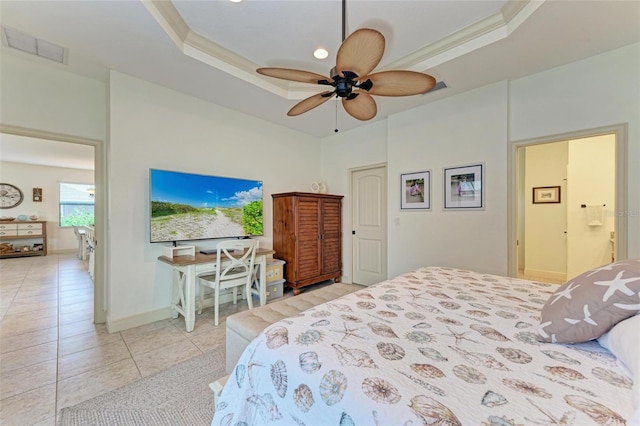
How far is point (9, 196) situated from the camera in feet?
22.8

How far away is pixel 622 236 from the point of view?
2348 mm

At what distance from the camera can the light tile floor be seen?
174 cm

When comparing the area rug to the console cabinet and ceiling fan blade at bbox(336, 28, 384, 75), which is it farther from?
the console cabinet

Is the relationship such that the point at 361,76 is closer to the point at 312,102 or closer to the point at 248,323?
the point at 312,102

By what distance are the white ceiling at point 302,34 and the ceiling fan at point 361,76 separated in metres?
0.63

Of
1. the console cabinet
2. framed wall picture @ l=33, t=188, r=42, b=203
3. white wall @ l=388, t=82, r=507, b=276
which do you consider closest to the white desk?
white wall @ l=388, t=82, r=507, b=276

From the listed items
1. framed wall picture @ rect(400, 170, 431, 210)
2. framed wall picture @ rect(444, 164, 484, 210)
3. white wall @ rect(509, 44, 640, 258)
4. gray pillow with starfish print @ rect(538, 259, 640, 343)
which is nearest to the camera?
gray pillow with starfish print @ rect(538, 259, 640, 343)

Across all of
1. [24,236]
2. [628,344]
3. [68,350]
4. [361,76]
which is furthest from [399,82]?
[24,236]

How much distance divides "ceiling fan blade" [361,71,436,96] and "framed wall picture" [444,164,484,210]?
1.77 meters

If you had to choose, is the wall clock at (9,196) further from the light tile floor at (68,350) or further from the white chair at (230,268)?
the white chair at (230,268)

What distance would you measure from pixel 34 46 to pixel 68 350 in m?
2.78

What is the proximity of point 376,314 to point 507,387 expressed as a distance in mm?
612

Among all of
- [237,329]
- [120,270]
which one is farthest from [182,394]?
[120,270]

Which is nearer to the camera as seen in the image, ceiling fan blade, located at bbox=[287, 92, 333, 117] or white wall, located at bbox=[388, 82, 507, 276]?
ceiling fan blade, located at bbox=[287, 92, 333, 117]
